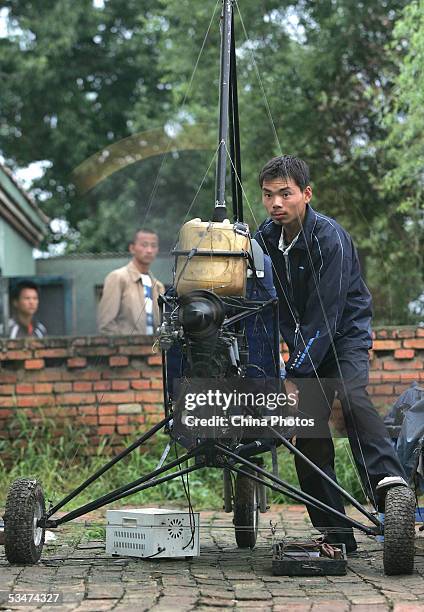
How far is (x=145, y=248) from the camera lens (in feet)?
34.3

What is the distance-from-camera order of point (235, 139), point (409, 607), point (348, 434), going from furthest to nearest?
point (235, 139), point (348, 434), point (409, 607)

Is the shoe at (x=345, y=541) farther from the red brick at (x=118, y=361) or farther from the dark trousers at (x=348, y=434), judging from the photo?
the red brick at (x=118, y=361)

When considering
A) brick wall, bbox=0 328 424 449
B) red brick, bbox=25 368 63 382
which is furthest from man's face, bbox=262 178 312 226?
red brick, bbox=25 368 63 382

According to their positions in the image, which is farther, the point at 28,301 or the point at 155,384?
the point at 28,301

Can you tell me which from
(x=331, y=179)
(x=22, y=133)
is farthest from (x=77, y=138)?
(x=331, y=179)

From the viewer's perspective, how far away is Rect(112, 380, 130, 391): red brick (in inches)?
398

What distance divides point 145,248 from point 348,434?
433 centimetres

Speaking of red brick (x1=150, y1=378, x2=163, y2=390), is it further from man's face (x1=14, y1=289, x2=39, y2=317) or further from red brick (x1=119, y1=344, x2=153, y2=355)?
man's face (x1=14, y1=289, x2=39, y2=317)

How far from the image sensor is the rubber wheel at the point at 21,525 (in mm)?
6051

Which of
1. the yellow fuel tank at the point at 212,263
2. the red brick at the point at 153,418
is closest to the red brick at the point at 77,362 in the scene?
the red brick at the point at 153,418

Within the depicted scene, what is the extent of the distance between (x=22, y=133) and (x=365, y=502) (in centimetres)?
2158

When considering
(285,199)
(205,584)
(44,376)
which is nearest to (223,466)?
(205,584)

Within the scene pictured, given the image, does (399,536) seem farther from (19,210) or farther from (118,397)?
(19,210)

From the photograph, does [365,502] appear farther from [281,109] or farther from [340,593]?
[281,109]
